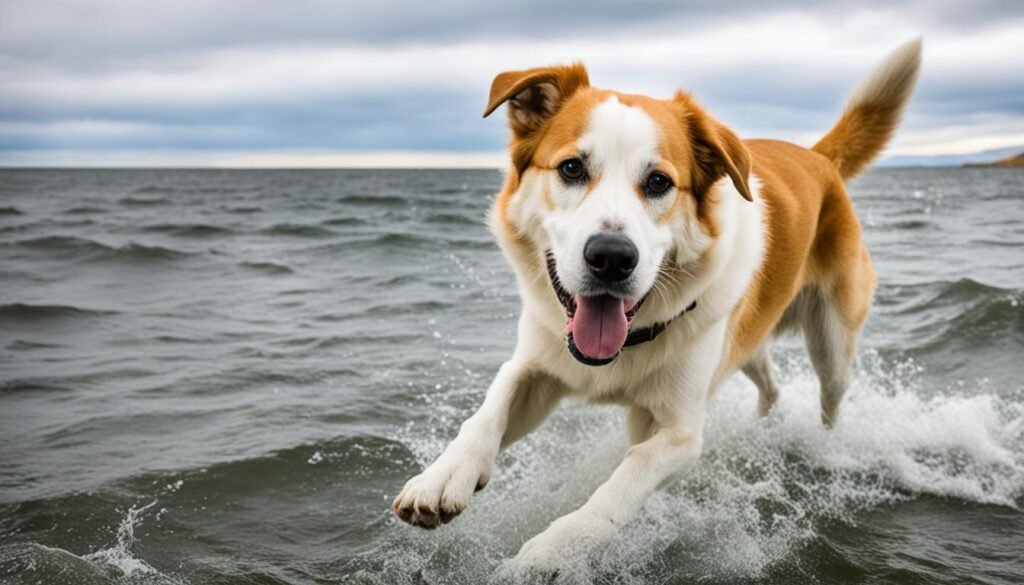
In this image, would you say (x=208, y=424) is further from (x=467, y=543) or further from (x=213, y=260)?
(x=213, y=260)

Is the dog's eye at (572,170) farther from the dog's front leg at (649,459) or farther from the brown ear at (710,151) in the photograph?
the dog's front leg at (649,459)

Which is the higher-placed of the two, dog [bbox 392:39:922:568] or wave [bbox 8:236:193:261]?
dog [bbox 392:39:922:568]

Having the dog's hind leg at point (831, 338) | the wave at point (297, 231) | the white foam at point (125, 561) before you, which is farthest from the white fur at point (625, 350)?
the wave at point (297, 231)

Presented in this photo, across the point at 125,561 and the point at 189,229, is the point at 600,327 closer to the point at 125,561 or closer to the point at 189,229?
the point at 125,561

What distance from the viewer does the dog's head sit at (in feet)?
10.2

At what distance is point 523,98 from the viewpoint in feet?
12.2

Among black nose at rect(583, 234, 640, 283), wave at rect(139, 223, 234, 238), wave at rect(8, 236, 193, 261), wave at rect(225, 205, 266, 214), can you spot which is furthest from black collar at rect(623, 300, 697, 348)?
wave at rect(225, 205, 266, 214)

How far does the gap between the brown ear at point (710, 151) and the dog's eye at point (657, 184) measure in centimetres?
25

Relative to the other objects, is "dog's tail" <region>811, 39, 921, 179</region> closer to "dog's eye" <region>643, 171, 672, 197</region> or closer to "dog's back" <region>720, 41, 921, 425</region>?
"dog's back" <region>720, 41, 921, 425</region>

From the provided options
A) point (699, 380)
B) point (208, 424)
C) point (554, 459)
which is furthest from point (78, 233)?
point (699, 380)

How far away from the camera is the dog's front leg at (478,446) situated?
3.22m

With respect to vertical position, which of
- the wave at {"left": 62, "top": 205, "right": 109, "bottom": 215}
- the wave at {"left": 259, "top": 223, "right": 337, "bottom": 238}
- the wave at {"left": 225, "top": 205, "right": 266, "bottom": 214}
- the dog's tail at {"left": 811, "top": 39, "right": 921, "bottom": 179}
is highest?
the dog's tail at {"left": 811, "top": 39, "right": 921, "bottom": 179}

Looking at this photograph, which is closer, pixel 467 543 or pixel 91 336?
pixel 467 543

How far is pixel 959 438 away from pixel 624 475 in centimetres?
281
